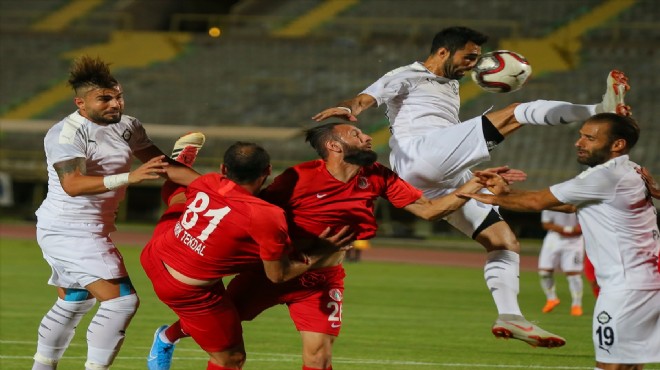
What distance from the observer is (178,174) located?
26.2 ft

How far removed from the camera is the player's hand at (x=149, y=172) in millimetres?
7426

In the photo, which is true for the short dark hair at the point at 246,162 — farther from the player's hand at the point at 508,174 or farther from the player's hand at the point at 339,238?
the player's hand at the point at 508,174

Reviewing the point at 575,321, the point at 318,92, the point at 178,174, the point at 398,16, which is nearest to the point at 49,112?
the point at 318,92

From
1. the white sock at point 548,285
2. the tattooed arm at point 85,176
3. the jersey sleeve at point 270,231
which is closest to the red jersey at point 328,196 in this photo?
the jersey sleeve at point 270,231

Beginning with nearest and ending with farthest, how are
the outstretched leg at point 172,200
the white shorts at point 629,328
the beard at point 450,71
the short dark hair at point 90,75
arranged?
the white shorts at point 629,328 < the short dark hair at point 90,75 < the outstretched leg at point 172,200 < the beard at point 450,71

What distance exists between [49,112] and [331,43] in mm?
8181

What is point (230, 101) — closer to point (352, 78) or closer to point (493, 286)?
point (352, 78)

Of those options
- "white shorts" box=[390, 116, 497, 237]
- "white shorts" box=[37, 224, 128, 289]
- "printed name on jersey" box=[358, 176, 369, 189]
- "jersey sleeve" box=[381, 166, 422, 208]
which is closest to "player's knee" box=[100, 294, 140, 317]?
"white shorts" box=[37, 224, 128, 289]

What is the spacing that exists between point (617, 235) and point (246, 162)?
7.56ft

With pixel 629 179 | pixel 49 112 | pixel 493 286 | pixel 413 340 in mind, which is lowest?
pixel 49 112

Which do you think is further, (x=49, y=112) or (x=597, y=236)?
(x=49, y=112)

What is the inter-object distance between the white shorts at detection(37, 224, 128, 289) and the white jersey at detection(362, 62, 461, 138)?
2.24 metres

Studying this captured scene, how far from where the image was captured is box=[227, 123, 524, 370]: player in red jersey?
7672 millimetres

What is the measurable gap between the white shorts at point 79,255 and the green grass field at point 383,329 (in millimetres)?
2224
